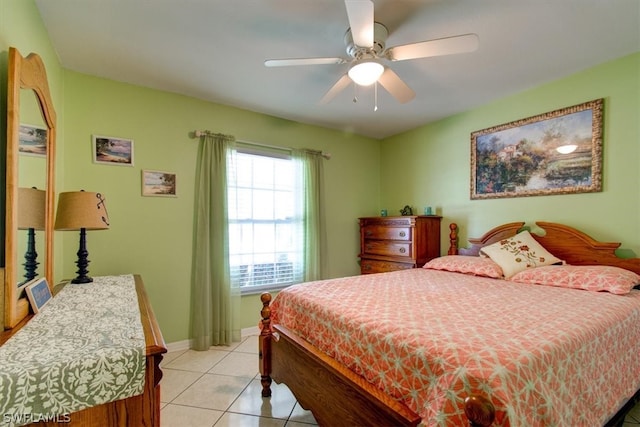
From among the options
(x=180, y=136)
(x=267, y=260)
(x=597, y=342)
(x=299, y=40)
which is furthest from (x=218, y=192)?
(x=597, y=342)

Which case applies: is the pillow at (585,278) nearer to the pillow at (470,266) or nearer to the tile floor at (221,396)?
the pillow at (470,266)

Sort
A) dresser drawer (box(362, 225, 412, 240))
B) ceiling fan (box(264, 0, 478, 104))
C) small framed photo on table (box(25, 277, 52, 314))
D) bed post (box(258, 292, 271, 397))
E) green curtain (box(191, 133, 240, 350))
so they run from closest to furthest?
1. small framed photo on table (box(25, 277, 52, 314))
2. ceiling fan (box(264, 0, 478, 104))
3. bed post (box(258, 292, 271, 397))
4. green curtain (box(191, 133, 240, 350))
5. dresser drawer (box(362, 225, 412, 240))

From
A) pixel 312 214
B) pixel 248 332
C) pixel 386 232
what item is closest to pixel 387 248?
pixel 386 232

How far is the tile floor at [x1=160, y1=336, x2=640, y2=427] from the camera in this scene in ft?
6.17

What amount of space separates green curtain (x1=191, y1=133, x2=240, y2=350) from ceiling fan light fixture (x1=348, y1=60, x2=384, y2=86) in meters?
1.78

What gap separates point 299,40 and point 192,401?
Result: 8.84 feet

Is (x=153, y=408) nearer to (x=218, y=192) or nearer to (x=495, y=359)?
(x=495, y=359)

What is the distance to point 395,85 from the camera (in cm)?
211

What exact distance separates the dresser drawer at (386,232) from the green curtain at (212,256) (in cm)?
190

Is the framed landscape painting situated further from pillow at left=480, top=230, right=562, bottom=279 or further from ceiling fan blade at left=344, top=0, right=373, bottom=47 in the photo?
ceiling fan blade at left=344, top=0, right=373, bottom=47

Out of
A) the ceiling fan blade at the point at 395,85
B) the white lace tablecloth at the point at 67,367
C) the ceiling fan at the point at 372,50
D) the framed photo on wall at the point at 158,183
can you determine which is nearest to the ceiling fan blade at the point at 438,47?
the ceiling fan at the point at 372,50

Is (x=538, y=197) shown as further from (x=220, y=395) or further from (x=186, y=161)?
(x=186, y=161)

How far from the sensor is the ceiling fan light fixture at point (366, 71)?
181 cm

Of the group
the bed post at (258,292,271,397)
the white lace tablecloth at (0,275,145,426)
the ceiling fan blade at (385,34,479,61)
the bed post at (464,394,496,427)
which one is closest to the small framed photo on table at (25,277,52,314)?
the white lace tablecloth at (0,275,145,426)
